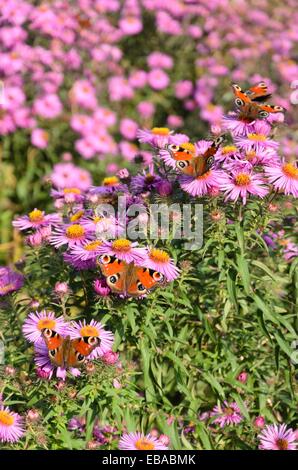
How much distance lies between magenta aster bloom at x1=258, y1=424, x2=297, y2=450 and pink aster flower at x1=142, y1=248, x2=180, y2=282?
25.7 inches

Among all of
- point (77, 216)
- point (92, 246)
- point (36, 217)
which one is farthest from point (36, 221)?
point (92, 246)

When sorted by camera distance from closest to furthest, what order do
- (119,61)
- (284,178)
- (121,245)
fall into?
(121,245) < (284,178) < (119,61)

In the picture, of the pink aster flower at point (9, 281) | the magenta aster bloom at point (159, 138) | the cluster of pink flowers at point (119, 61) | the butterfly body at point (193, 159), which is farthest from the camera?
the cluster of pink flowers at point (119, 61)

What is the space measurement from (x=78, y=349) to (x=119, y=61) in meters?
4.78

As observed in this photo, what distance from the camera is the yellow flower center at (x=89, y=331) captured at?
2.41 meters

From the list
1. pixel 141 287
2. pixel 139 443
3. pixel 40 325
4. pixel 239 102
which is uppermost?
pixel 239 102

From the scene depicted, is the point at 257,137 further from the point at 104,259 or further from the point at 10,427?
the point at 10,427

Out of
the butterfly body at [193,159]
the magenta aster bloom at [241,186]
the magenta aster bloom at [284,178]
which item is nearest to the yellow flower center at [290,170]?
the magenta aster bloom at [284,178]

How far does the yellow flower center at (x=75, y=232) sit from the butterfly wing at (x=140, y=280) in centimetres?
34

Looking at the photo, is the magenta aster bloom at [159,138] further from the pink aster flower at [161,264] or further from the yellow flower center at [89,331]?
the yellow flower center at [89,331]

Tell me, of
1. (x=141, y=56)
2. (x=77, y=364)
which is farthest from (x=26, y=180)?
(x=77, y=364)

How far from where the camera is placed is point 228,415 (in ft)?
9.40

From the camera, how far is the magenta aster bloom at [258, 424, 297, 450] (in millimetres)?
2527

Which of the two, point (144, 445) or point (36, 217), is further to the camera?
point (36, 217)
